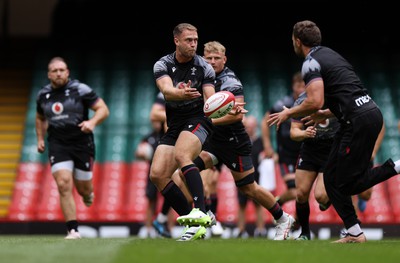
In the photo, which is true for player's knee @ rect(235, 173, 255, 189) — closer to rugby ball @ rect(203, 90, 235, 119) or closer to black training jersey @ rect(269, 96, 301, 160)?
rugby ball @ rect(203, 90, 235, 119)

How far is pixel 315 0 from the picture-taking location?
2242 centimetres

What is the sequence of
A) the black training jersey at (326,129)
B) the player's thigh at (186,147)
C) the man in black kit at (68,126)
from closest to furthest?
1. the player's thigh at (186,147)
2. the black training jersey at (326,129)
3. the man in black kit at (68,126)

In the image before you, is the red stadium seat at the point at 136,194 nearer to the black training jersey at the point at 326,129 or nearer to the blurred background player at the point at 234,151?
the blurred background player at the point at 234,151

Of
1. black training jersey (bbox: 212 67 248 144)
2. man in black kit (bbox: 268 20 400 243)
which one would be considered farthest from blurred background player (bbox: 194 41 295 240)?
man in black kit (bbox: 268 20 400 243)

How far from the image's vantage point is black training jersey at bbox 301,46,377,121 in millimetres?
8164

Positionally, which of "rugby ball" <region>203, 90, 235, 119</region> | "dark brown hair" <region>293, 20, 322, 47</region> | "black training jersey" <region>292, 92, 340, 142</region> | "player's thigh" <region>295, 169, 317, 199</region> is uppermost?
"dark brown hair" <region>293, 20, 322, 47</region>

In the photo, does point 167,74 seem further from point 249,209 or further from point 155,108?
point 249,209

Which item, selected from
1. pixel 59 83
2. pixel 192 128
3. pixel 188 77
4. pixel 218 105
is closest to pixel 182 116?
pixel 192 128

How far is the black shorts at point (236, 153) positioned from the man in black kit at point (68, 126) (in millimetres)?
1870

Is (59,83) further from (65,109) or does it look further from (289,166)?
(289,166)

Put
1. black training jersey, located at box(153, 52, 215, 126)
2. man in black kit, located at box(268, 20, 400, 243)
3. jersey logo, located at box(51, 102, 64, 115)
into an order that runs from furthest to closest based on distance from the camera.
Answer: jersey logo, located at box(51, 102, 64, 115) < black training jersey, located at box(153, 52, 215, 126) < man in black kit, located at box(268, 20, 400, 243)

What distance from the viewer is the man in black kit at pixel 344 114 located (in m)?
8.09

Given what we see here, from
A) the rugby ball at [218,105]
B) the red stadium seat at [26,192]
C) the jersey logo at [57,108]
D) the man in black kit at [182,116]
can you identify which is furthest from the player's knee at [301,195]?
the red stadium seat at [26,192]

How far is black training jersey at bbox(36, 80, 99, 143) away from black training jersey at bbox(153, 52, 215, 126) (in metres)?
2.40
